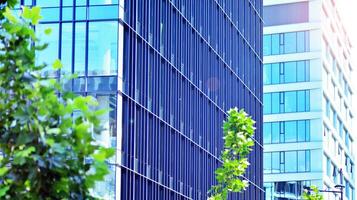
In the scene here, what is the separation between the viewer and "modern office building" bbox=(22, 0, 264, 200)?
40.6 m

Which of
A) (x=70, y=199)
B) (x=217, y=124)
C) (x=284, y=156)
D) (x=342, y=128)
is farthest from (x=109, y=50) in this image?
(x=342, y=128)

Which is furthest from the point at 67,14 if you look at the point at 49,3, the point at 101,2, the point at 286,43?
the point at 286,43

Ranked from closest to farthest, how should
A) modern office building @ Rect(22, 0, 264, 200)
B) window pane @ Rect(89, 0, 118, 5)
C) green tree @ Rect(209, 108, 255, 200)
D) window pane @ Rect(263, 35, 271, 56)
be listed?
1. green tree @ Rect(209, 108, 255, 200)
2. modern office building @ Rect(22, 0, 264, 200)
3. window pane @ Rect(89, 0, 118, 5)
4. window pane @ Rect(263, 35, 271, 56)

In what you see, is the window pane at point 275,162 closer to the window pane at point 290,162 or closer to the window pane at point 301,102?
the window pane at point 290,162

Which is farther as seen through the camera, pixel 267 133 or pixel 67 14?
pixel 267 133

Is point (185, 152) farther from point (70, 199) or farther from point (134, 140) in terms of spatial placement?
point (70, 199)

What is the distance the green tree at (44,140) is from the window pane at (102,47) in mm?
31859

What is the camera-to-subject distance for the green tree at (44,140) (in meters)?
8.16

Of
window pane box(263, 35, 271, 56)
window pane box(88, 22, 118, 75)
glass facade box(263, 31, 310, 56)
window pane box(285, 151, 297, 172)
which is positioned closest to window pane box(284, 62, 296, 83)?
glass facade box(263, 31, 310, 56)

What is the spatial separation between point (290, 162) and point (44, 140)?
285 feet

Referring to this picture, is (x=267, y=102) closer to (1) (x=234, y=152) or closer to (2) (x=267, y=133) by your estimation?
(2) (x=267, y=133)

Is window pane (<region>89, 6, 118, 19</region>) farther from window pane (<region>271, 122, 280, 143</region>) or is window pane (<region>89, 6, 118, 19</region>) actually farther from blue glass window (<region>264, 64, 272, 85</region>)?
blue glass window (<region>264, 64, 272, 85</region>)

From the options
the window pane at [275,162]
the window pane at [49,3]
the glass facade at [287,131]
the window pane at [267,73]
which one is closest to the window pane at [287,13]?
the window pane at [267,73]

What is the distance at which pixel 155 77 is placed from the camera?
45.4m
